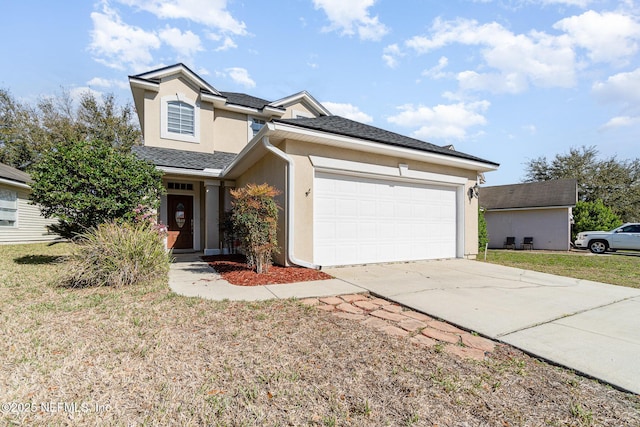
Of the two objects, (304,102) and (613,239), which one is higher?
(304,102)

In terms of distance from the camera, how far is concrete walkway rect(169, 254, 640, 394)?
2.82 metres

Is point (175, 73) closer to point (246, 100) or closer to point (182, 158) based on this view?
point (246, 100)

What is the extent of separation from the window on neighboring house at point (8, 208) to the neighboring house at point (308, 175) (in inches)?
283

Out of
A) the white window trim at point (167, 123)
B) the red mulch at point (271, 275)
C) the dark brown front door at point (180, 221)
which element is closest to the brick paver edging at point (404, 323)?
the red mulch at point (271, 275)

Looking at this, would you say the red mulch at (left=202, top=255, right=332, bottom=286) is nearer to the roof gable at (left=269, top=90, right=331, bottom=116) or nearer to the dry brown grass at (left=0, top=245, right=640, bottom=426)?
the dry brown grass at (left=0, top=245, right=640, bottom=426)

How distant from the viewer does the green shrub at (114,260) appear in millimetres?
5336

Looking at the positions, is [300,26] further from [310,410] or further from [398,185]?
[310,410]

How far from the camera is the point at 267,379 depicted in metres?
2.32

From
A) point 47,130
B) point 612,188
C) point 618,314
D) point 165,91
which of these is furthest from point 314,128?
point 612,188

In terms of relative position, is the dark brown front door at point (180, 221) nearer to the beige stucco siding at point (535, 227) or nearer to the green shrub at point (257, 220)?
the green shrub at point (257, 220)

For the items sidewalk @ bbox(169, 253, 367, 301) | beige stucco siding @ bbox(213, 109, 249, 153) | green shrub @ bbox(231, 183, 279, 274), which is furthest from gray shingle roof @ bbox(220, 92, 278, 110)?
sidewalk @ bbox(169, 253, 367, 301)

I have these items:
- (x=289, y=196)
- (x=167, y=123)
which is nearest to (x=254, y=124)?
(x=167, y=123)

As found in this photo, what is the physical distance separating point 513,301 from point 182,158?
10389 millimetres

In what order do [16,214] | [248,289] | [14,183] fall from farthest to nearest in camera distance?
[16,214] → [14,183] → [248,289]
